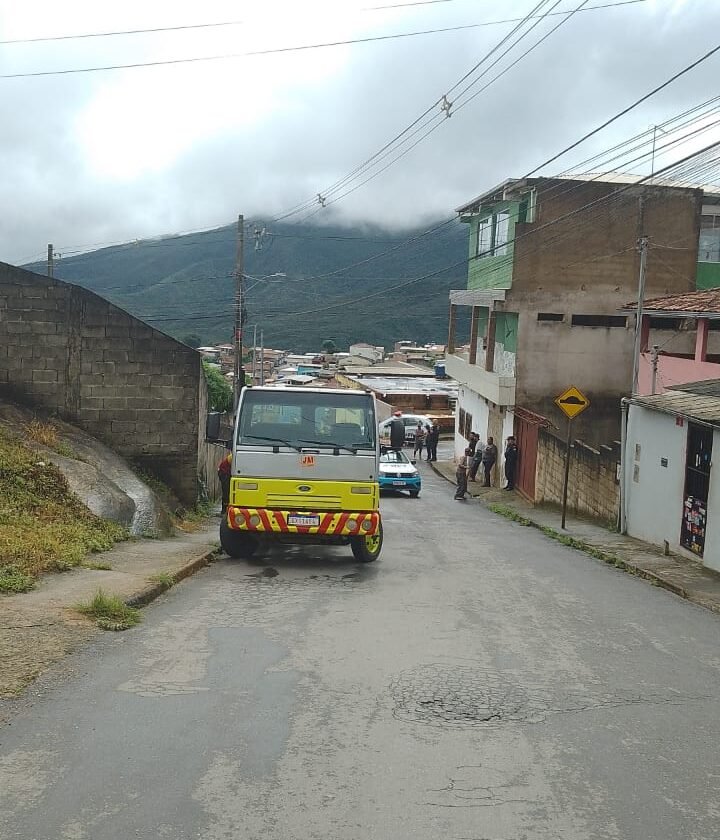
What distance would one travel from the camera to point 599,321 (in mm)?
32938

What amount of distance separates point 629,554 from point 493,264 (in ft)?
65.0

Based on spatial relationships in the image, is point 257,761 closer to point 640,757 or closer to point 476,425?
point 640,757

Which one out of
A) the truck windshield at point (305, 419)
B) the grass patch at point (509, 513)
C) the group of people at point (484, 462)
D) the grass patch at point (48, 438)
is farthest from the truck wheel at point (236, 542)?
the group of people at point (484, 462)

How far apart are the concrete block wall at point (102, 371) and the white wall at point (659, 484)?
865 cm

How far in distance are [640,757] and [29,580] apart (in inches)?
254

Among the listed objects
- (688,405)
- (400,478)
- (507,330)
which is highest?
(507,330)

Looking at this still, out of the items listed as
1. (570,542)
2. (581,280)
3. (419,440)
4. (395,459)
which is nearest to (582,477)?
(570,542)

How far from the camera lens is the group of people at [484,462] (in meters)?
29.9

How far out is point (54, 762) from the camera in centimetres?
526

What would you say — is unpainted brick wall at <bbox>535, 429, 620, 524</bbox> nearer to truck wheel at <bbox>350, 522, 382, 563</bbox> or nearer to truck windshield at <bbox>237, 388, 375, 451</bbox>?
truck wheel at <bbox>350, 522, 382, 563</bbox>

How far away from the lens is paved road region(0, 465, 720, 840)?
4.71m

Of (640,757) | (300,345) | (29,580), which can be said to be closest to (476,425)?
(29,580)

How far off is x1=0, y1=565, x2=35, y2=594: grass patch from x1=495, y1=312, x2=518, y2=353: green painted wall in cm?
2495

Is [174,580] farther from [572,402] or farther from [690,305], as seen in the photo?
[690,305]
